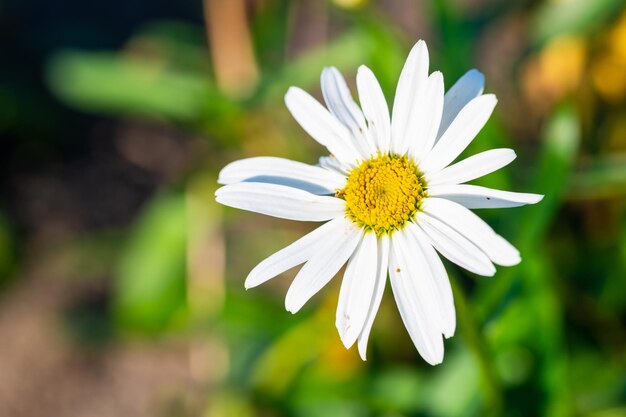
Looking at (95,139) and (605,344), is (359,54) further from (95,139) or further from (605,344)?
(95,139)

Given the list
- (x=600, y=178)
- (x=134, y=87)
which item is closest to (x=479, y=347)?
(x=600, y=178)

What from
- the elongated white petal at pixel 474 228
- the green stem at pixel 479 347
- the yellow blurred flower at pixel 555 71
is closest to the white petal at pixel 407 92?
the elongated white petal at pixel 474 228

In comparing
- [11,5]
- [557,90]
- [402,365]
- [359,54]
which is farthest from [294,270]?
[11,5]

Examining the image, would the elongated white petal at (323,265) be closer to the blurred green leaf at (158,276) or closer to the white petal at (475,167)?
the white petal at (475,167)

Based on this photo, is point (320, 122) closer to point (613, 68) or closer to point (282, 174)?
point (282, 174)

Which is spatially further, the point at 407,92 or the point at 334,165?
the point at 334,165

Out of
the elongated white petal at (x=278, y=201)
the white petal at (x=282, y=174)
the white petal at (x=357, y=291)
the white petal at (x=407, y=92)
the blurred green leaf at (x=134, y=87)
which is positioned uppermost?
the blurred green leaf at (x=134, y=87)

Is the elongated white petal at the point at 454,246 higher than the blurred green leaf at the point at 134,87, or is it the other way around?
the blurred green leaf at the point at 134,87

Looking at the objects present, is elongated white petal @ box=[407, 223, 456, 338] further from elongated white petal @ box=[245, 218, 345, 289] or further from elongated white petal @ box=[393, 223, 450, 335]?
elongated white petal @ box=[245, 218, 345, 289]
